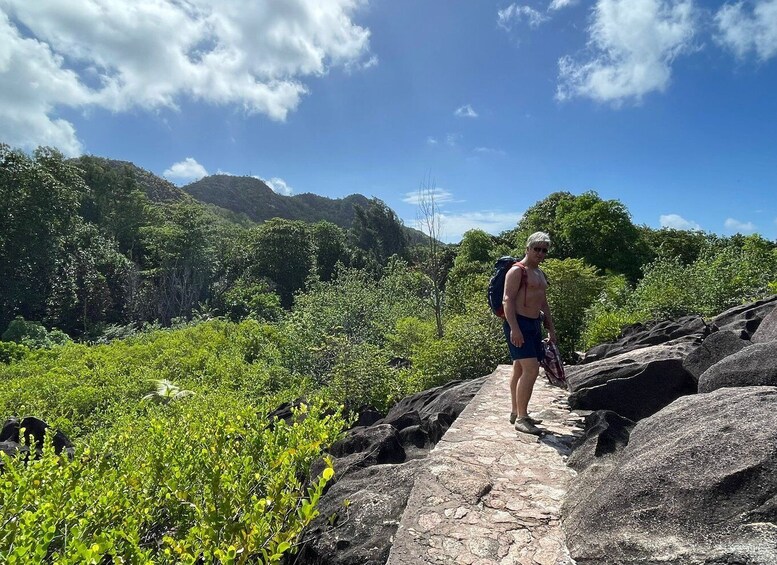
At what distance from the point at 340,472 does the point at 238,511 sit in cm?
132

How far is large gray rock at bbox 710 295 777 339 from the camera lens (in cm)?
718

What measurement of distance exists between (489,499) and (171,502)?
2104 millimetres

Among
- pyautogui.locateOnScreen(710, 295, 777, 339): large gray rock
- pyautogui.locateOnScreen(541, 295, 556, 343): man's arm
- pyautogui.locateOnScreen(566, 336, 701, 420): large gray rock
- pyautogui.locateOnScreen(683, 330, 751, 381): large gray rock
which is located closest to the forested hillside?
pyautogui.locateOnScreen(541, 295, 556, 343): man's arm

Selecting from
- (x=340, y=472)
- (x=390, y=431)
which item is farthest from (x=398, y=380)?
(x=340, y=472)

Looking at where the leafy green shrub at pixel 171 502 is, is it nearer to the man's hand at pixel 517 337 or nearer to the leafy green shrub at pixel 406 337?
the man's hand at pixel 517 337

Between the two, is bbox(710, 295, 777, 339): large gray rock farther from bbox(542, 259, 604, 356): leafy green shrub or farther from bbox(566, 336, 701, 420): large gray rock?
bbox(542, 259, 604, 356): leafy green shrub

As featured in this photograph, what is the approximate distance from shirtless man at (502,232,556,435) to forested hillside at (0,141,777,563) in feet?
5.88

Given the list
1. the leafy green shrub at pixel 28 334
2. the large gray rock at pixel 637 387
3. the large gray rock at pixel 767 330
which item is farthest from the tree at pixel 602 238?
the leafy green shrub at pixel 28 334

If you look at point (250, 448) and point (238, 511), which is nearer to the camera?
point (238, 511)

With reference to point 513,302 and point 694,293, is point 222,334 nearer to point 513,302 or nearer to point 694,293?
point 694,293

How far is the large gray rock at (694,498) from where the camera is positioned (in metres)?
2.19

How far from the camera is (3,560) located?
6.61 feet

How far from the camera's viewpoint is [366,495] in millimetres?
3365

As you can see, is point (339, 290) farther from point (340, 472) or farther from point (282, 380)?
point (340, 472)
